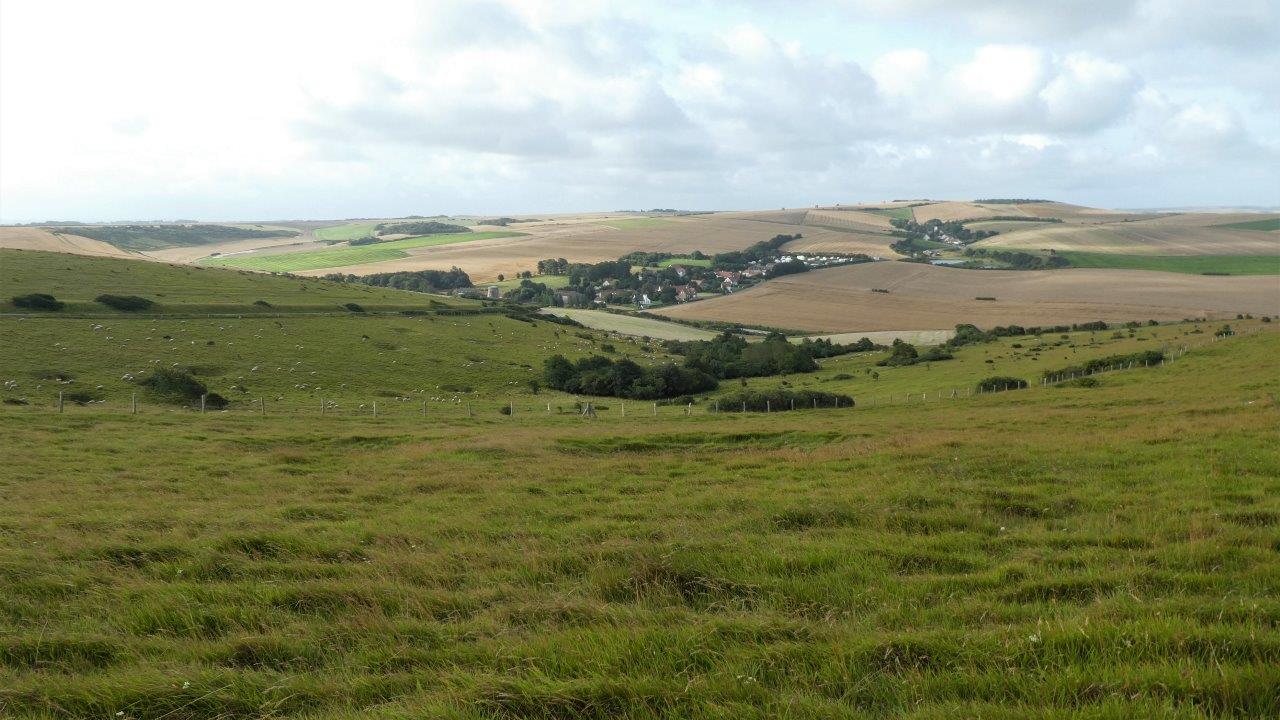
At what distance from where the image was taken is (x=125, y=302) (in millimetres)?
66688

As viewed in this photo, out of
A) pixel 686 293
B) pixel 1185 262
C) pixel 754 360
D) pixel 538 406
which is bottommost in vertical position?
pixel 538 406

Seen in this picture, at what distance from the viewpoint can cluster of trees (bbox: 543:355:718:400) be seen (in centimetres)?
5994

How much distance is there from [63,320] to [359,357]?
2285 centimetres

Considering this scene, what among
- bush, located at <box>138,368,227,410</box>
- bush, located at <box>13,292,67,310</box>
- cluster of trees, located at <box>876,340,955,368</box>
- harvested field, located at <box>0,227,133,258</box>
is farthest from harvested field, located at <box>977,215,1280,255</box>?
harvested field, located at <box>0,227,133,258</box>

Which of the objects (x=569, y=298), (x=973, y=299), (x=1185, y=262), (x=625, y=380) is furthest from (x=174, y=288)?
(x=1185, y=262)

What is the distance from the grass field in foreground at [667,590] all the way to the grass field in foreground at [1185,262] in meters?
165

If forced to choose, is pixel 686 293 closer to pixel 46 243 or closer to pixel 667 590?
pixel 46 243

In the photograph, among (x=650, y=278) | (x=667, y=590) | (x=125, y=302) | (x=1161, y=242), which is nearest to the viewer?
(x=667, y=590)

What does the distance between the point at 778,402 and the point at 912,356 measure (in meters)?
35.4

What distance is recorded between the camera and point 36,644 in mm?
6277

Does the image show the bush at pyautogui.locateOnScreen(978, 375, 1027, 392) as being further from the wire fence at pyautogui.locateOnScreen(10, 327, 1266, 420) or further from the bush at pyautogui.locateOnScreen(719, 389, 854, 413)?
the bush at pyautogui.locateOnScreen(719, 389, 854, 413)

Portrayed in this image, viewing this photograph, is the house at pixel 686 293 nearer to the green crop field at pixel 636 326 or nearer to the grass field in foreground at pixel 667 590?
the green crop field at pixel 636 326

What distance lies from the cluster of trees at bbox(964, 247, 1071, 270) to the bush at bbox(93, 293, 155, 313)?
15620 cm

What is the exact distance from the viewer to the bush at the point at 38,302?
2402 inches
